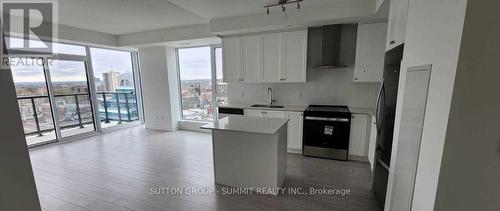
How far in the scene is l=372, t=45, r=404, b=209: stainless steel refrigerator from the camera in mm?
1825

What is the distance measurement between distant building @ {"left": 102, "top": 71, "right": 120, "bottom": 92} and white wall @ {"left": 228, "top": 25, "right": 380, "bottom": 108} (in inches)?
166

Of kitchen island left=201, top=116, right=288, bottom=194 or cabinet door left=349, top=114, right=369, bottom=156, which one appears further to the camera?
cabinet door left=349, top=114, right=369, bottom=156

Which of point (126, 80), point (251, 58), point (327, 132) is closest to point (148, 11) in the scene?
point (251, 58)

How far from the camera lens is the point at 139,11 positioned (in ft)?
11.4

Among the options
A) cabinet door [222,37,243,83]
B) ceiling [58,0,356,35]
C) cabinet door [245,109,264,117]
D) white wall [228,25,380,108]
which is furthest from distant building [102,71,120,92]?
cabinet door [245,109,264,117]

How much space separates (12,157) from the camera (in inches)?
41.2

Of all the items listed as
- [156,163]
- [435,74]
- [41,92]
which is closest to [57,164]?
[156,163]

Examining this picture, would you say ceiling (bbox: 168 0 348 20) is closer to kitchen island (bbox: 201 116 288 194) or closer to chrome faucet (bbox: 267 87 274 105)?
chrome faucet (bbox: 267 87 274 105)

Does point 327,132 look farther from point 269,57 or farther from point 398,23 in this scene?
point 398,23

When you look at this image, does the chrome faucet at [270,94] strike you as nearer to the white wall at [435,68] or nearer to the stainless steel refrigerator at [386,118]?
the stainless steel refrigerator at [386,118]

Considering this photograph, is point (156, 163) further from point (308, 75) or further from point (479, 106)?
point (479, 106)

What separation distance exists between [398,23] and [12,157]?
283 cm

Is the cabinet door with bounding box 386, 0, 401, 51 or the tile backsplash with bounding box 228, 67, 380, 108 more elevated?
the cabinet door with bounding box 386, 0, 401, 51

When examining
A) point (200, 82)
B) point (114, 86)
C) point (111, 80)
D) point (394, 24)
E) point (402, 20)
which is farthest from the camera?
point (114, 86)
